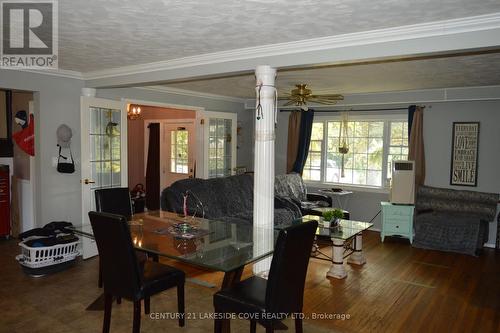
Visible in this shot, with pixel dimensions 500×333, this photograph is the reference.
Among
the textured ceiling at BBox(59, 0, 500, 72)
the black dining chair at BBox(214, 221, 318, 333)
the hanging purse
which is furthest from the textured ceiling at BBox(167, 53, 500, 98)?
the black dining chair at BBox(214, 221, 318, 333)

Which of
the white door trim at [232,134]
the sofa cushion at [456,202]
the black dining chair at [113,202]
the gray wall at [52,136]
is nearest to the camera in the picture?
the black dining chair at [113,202]

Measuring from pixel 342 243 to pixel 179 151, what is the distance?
4471mm

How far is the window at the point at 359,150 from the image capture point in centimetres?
650

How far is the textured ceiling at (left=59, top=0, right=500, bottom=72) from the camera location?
2275 millimetres

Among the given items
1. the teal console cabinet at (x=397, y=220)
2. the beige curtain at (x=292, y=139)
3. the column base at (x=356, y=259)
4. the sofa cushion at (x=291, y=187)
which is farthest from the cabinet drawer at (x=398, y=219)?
the beige curtain at (x=292, y=139)

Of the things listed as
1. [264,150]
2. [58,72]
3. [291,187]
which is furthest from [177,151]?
[264,150]

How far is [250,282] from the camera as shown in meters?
2.68

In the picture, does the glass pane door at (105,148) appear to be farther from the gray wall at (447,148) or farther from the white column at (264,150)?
the gray wall at (447,148)

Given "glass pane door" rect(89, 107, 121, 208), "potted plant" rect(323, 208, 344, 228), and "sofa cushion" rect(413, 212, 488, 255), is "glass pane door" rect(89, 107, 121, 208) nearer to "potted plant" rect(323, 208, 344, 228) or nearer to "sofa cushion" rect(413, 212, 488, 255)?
"potted plant" rect(323, 208, 344, 228)

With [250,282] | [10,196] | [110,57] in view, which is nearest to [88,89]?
[110,57]

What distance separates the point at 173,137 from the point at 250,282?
18.4 feet

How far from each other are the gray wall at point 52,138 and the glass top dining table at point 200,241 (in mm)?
1545

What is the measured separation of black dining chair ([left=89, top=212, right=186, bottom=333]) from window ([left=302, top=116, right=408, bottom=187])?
4.86 metres

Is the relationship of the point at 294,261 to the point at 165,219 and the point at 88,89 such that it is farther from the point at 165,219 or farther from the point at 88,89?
the point at 88,89
